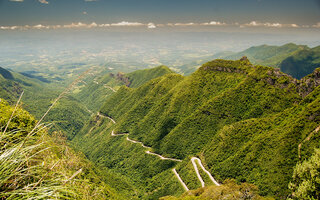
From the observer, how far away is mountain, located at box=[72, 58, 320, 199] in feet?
191

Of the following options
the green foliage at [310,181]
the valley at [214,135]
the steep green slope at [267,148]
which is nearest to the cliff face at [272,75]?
the valley at [214,135]

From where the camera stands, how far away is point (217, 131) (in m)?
92.9

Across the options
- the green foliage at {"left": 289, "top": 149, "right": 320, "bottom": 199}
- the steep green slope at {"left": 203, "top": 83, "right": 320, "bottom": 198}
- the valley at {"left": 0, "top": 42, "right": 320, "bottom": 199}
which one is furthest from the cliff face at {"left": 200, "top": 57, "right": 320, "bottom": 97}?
the green foliage at {"left": 289, "top": 149, "right": 320, "bottom": 199}

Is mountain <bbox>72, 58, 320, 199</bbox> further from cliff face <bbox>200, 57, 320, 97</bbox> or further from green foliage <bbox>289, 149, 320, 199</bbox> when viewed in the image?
green foliage <bbox>289, 149, 320, 199</bbox>

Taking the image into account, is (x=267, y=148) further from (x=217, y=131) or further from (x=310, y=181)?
(x=310, y=181)

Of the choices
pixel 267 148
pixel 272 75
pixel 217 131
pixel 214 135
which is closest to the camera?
pixel 267 148

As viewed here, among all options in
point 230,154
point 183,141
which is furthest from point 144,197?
point 230,154

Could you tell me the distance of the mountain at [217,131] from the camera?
58.2 m

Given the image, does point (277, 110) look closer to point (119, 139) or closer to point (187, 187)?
point (187, 187)

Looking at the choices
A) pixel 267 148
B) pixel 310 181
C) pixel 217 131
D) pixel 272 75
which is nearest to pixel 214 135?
pixel 217 131

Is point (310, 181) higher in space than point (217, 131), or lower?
higher

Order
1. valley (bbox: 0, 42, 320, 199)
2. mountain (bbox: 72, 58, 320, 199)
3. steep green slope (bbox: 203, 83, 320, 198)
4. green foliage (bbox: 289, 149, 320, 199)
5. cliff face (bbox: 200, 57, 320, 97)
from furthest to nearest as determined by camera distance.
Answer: cliff face (bbox: 200, 57, 320, 97), mountain (bbox: 72, 58, 320, 199), valley (bbox: 0, 42, 320, 199), steep green slope (bbox: 203, 83, 320, 198), green foliage (bbox: 289, 149, 320, 199)

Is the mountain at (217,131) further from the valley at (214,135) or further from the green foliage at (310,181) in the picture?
the green foliage at (310,181)

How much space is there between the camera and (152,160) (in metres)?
108
